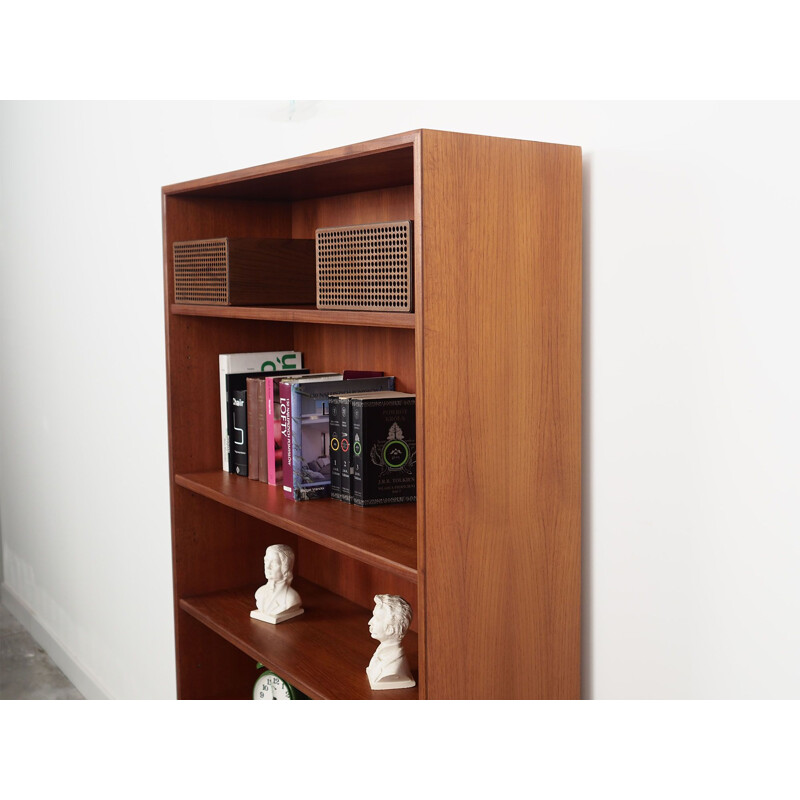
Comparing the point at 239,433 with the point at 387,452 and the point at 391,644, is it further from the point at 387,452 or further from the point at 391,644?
the point at 391,644

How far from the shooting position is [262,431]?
212 centimetres

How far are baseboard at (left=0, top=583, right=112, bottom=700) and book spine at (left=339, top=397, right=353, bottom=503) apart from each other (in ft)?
6.73

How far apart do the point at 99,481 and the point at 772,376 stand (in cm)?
277

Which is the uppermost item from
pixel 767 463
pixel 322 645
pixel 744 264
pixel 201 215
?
pixel 201 215

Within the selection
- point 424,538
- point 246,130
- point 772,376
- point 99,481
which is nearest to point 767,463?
point 772,376

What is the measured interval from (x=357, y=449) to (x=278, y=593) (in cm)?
51

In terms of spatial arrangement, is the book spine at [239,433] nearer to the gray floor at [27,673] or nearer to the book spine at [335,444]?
the book spine at [335,444]

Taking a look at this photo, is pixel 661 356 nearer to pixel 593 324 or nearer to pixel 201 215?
pixel 593 324

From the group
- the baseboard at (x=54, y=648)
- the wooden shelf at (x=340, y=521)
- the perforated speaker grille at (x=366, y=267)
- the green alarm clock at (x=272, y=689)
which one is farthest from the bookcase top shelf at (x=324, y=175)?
the baseboard at (x=54, y=648)

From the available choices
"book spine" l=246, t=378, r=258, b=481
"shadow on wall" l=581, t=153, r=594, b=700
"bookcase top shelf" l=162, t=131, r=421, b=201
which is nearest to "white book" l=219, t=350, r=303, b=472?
"book spine" l=246, t=378, r=258, b=481

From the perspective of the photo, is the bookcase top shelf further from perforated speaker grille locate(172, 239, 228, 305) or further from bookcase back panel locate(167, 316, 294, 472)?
bookcase back panel locate(167, 316, 294, 472)

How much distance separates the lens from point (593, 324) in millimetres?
1556

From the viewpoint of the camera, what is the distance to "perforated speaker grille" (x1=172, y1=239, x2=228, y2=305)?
2027mm

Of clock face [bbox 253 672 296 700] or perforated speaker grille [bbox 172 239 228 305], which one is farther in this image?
clock face [bbox 253 672 296 700]
